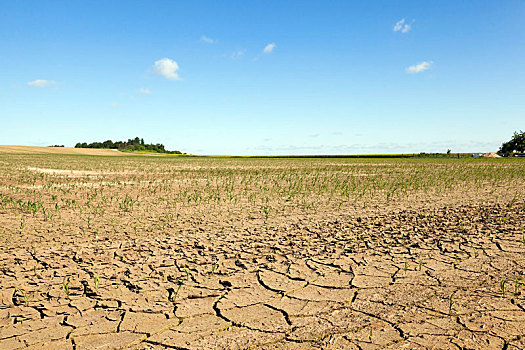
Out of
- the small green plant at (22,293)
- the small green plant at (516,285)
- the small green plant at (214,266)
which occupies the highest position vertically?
the small green plant at (516,285)

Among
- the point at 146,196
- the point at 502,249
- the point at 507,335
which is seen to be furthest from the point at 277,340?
the point at 146,196

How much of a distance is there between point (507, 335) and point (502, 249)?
2586 millimetres

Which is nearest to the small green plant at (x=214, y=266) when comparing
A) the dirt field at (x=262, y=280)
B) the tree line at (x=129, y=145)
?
the dirt field at (x=262, y=280)

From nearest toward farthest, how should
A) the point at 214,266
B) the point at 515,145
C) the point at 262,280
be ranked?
1. the point at 262,280
2. the point at 214,266
3. the point at 515,145

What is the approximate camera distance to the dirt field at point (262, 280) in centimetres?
255

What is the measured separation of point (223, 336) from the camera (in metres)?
2.52

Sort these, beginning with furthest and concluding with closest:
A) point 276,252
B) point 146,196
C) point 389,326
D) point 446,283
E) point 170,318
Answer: point 146,196
point 276,252
point 446,283
point 170,318
point 389,326

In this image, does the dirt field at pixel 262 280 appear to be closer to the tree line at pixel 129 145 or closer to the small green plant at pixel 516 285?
the small green plant at pixel 516 285

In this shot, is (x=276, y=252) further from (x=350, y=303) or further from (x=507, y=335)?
(x=507, y=335)

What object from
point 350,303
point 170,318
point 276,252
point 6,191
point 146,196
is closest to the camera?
point 170,318

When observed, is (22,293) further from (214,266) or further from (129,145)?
(129,145)

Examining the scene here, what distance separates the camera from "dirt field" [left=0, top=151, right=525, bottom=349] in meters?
2.55

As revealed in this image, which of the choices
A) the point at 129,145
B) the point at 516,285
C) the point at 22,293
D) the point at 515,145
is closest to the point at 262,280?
the point at 22,293

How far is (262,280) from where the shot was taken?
3.63m
